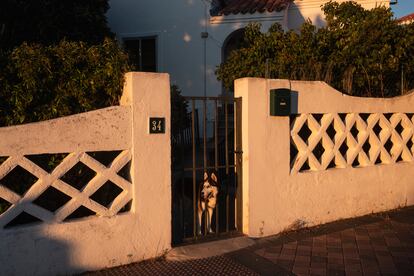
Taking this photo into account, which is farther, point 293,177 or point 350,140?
point 350,140

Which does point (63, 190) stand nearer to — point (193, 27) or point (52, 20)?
point (52, 20)

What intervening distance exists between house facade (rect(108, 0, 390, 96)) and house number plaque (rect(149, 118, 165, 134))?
21.1ft

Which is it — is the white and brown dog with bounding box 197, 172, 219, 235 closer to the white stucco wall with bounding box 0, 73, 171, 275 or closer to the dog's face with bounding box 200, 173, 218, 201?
the dog's face with bounding box 200, 173, 218, 201

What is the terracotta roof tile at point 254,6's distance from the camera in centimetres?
1067

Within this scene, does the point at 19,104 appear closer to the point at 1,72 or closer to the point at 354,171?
the point at 1,72

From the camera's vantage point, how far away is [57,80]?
14.7 feet

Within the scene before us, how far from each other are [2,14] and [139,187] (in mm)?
4964

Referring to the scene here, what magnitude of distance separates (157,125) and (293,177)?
2177 mm

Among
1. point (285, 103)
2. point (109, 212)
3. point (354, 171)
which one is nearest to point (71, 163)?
point (109, 212)

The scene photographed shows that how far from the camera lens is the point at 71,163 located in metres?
4.32

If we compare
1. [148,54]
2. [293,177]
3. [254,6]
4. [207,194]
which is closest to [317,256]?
[293,177]

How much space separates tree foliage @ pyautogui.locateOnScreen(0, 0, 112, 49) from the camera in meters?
7.80

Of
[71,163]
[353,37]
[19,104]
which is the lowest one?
[71,163]

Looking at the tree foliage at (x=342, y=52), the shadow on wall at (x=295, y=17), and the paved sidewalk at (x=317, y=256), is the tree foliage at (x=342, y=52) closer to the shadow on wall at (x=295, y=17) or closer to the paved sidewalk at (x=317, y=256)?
the paved sidewalk at (x=317, y=256)
